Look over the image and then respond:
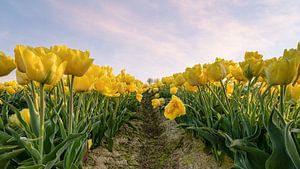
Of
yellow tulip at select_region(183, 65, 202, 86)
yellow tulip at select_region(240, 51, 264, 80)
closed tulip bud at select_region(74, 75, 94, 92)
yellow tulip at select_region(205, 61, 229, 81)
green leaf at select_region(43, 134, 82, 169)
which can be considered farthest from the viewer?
yellow tulip at select_region(183, 65, 202, 86)

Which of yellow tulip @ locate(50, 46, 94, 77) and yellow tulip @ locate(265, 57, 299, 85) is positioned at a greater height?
yellow tulip @ locate(50, 46, 94, 77)

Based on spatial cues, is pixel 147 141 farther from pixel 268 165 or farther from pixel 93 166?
pixel 268 165

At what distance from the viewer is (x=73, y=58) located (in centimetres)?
176

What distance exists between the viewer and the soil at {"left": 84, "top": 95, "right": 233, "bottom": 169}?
3457 millimetres

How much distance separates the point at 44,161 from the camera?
182cm

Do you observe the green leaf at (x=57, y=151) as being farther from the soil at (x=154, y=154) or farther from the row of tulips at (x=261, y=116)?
the soil at (x=154, y=154)

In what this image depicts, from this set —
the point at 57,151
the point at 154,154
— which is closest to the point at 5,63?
the point at 57,151

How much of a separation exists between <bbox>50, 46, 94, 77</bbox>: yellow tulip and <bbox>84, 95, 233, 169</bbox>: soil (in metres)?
1.79

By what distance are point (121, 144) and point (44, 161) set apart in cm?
295

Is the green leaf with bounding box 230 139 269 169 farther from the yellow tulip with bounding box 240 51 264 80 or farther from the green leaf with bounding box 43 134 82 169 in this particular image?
the green leaf with bounding box 43 134 82 169

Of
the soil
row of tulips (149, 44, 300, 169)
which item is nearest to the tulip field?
row of tulips (149, 44, 300, 169)

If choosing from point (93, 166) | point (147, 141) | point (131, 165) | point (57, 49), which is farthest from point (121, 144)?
point (57, 49)

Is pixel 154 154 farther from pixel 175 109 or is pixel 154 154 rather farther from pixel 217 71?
pixel 217 71

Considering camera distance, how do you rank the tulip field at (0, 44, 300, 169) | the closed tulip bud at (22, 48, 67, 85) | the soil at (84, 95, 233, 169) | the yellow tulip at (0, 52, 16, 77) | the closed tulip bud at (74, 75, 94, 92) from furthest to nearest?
the soil at (84, 95, 233, 169)
the closed tulip bud at (74, 75, 94, 92)
the yellow tulip at (0, 52, 16, 77)
the tulip field at (0, 44, 300, 169)
the closed tulip bud at (22, 48, 67, 85)
